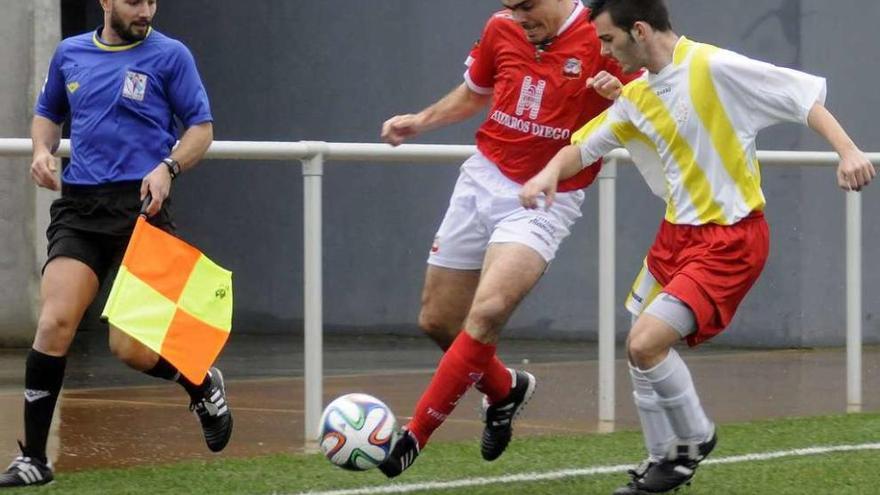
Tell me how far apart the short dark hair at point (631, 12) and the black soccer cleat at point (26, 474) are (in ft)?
8.13

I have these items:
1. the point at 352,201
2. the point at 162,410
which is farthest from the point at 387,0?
the point at 162,410

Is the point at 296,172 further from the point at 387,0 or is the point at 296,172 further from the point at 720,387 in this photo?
the point at 720,387

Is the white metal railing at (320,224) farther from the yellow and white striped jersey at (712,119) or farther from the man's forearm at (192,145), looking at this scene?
the yellow and white striped jersey at (712,119)

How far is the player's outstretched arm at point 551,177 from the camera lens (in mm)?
5922

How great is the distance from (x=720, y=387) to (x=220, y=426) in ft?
14.6

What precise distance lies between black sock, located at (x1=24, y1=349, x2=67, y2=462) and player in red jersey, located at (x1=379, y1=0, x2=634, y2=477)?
4.27 ft

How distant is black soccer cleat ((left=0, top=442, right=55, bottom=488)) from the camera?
245 inches

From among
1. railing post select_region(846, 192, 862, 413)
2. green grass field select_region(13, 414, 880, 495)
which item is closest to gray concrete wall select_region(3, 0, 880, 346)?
railing post select_region(846, 192, 862, 413)

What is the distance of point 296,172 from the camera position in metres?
16.4

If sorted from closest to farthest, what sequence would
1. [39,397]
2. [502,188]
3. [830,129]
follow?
[830,129]
[39,397]
[502,188]

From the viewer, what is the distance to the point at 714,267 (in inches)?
234

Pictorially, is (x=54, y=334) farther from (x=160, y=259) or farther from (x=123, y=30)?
(x=123, y=30)

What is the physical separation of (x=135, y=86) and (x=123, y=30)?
209mm

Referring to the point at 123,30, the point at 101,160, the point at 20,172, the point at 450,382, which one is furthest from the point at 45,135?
the point at 20,172
